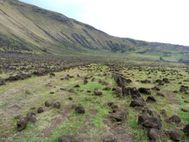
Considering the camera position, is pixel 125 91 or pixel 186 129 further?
pixel 125 91

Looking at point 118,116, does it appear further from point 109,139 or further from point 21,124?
point 21,124

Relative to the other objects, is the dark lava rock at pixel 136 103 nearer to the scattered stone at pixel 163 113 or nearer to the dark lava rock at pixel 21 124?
the scattered stone at pixel 163 113

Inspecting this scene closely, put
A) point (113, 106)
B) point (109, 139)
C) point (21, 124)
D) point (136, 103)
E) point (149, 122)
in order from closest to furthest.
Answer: point (109, 139) < point (21, 124) < point (149, 122) < point (113, 106) < point (136, 103)

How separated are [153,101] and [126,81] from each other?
623 inches

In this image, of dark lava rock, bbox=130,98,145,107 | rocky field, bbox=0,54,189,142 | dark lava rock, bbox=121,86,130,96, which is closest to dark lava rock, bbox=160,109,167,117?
rocky field, bbox=0,54,189,142

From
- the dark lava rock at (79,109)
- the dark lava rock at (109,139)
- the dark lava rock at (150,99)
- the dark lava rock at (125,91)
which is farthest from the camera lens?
the dark lava rock at (125,91)

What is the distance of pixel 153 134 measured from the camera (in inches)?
1024

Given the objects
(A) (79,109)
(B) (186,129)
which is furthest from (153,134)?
(A) (79,109)

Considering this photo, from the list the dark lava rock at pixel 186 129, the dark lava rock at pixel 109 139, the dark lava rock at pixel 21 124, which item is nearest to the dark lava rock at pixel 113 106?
the dark lava rock at pixel 109 139

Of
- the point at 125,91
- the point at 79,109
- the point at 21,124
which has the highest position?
the point at 125,91

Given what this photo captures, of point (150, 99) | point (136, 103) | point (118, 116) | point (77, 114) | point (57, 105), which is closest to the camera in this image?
point (118, 116)

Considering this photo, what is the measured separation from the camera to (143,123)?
2805cm

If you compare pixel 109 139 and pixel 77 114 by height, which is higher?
pixel 109 139

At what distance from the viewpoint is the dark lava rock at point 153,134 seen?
25797 millimetres
